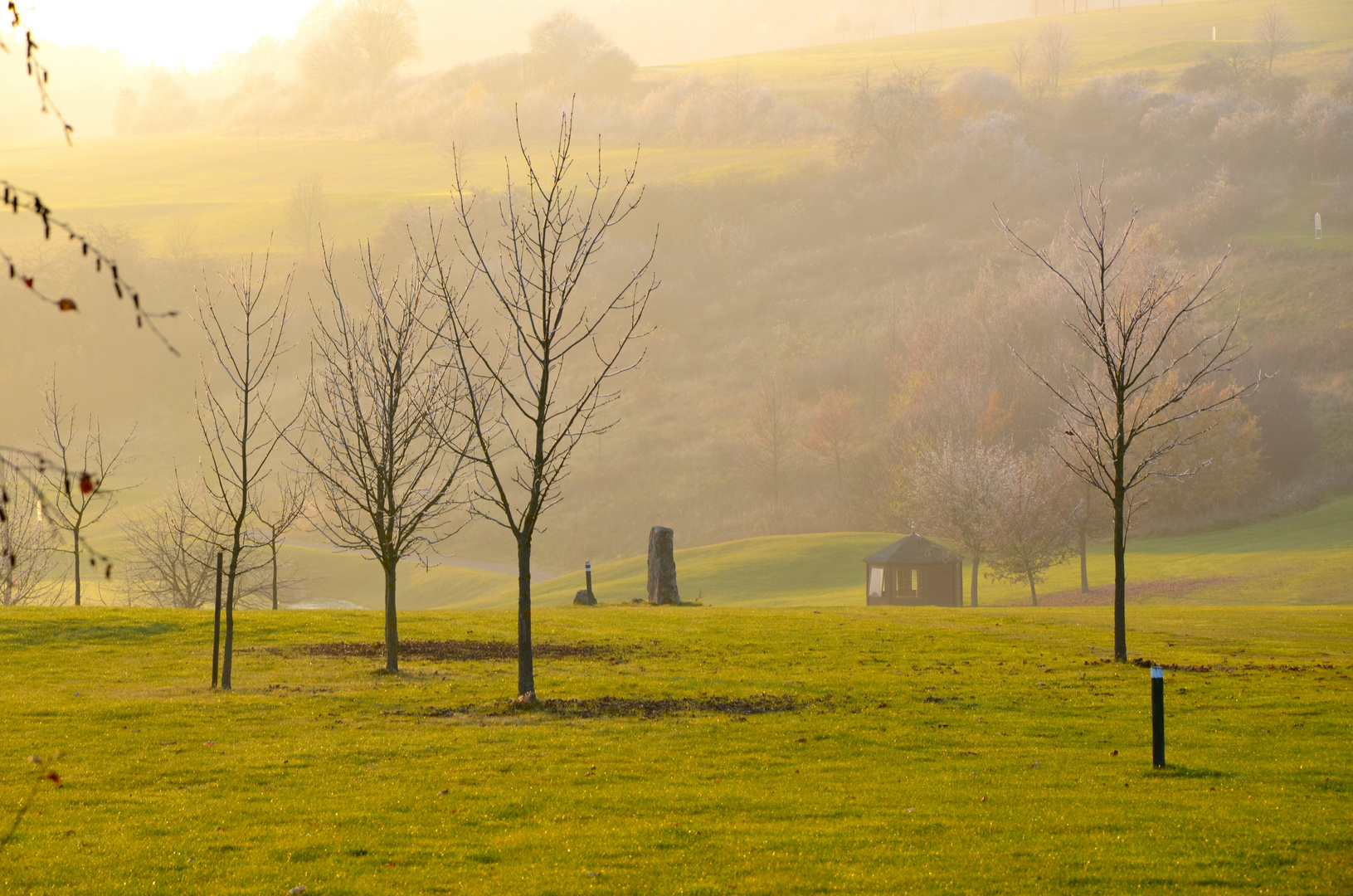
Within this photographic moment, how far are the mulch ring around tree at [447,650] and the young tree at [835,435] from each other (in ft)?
184

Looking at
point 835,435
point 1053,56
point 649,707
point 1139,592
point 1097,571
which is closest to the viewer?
point 649,707

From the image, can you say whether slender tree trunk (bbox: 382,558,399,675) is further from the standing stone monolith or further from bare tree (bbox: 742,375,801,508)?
bare tree (bbox: 742,375,801,508)

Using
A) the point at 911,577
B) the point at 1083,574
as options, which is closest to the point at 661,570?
the point at 911,577

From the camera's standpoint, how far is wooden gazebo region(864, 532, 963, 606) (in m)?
47.1

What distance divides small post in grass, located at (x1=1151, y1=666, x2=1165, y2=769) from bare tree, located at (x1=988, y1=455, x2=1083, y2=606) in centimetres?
3773

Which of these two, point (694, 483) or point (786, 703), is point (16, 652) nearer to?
point (786, 703)

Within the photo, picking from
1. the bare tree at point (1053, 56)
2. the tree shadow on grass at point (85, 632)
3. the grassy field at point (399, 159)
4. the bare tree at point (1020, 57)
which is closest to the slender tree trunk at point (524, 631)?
the tree shadow on grass at point (85, 632)

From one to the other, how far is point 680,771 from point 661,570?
77.5 ft

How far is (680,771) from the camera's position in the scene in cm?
1262

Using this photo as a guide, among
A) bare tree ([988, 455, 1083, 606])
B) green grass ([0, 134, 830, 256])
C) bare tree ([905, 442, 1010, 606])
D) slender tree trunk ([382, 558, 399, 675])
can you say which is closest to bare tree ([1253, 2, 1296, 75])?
green grass ([0, 134, 830, 256])

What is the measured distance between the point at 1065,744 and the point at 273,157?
143 m

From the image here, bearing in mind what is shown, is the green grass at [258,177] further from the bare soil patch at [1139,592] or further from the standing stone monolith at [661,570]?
the standing stone monolith at [661,570]

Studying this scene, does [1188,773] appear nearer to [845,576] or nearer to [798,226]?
[845,576]

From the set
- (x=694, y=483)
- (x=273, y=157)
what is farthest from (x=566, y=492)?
(x=273, y=157)
